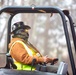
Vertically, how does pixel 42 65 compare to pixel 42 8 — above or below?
below

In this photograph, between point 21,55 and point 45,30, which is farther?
point 45,30

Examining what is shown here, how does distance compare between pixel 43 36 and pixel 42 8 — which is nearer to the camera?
pixel 42 8

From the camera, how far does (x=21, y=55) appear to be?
449 cm

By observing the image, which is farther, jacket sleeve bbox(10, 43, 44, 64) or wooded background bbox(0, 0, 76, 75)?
wooded background bbox(0, 0, 76, 75)

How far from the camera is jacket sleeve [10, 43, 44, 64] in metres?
4.51

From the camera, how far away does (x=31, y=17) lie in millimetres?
17516

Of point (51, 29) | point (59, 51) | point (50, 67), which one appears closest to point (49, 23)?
point (51, 29)

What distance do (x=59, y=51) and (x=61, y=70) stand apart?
13.0 metres

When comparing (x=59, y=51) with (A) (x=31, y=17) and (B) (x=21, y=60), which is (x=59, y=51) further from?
(B) (x=21, y=60)

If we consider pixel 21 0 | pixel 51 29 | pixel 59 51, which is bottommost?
pixel 59 51

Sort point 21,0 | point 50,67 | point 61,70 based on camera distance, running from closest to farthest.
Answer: point 61,70 < point 50,67 < point 21,0

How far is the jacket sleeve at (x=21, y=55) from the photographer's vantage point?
4.51m

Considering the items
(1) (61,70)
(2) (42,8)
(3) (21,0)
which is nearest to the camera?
(1) (61,70)

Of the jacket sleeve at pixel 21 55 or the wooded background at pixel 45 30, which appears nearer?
the jacket sleeve at pixel 21 55
